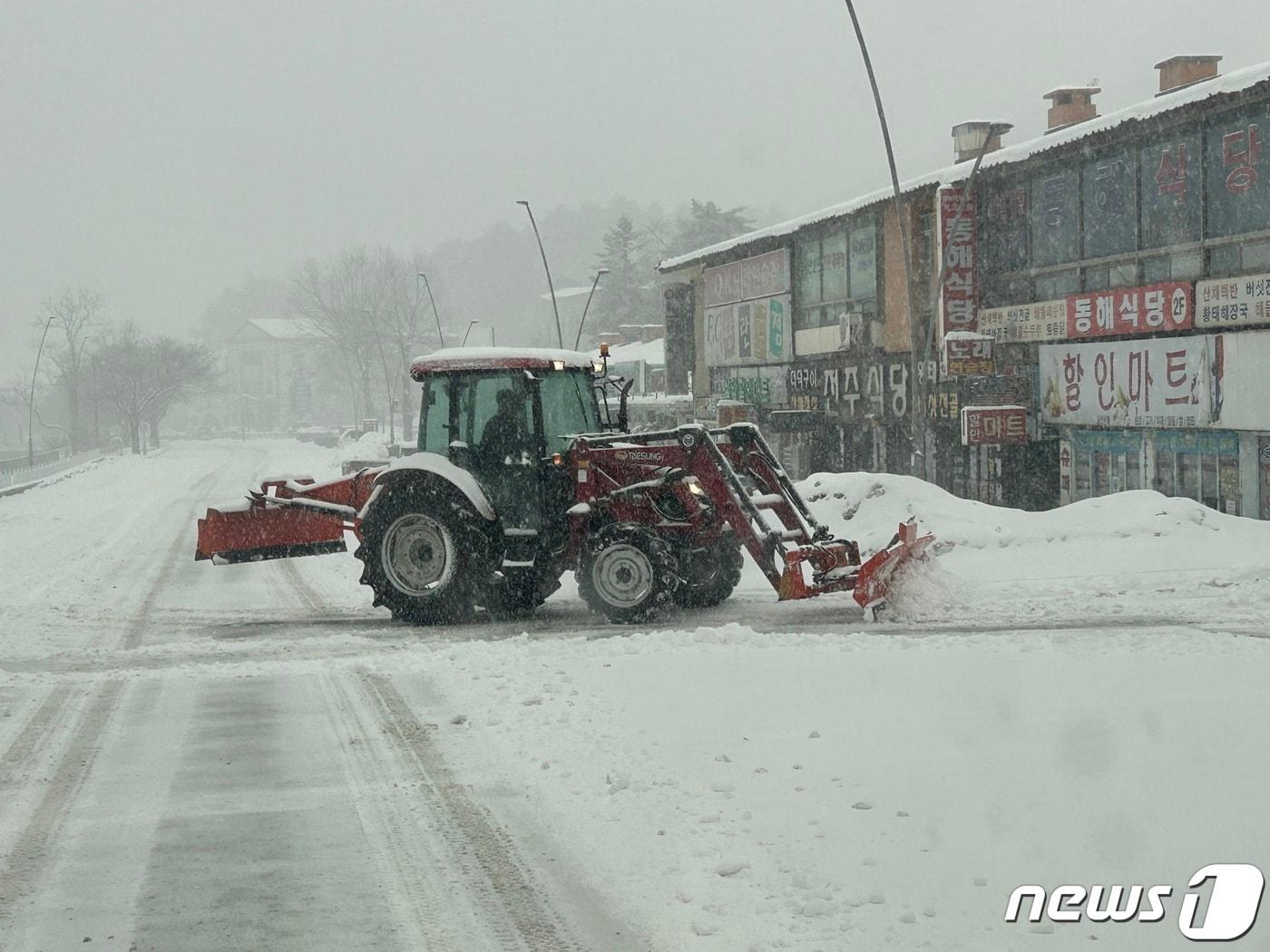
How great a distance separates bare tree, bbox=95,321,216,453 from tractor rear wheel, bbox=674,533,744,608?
74.1 metres

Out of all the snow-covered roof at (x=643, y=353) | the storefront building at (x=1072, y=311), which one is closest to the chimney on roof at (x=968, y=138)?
the storefront building at (x=1072, y=311)

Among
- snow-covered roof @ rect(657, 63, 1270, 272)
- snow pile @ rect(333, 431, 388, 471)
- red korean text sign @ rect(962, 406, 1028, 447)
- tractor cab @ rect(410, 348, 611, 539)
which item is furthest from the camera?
snow pile @ rect(333, 431, 388, 471)

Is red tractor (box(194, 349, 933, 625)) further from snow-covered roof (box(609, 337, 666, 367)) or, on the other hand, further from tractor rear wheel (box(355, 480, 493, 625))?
snow-covered roof (box(609, 337, 666, 367))

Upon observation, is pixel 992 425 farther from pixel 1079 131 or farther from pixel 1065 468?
pixel 1079 131

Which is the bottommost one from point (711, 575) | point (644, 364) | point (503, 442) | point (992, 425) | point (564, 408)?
point (711, 575)

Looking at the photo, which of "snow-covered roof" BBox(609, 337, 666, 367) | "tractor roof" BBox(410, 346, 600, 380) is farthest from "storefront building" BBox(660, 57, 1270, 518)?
"snow-covered roof" BBox(609, 337, 666, 367)

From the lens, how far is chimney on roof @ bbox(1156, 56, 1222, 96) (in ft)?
78.9

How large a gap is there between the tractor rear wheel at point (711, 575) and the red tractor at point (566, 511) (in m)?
0.02

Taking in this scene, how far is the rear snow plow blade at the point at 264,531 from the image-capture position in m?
12.8

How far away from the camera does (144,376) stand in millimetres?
84812

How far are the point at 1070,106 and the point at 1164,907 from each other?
26772mm

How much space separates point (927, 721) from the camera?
7.20 metres

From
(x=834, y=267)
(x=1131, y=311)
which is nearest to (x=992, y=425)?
(x=1131, y=311)

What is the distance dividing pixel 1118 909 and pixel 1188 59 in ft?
75.6
